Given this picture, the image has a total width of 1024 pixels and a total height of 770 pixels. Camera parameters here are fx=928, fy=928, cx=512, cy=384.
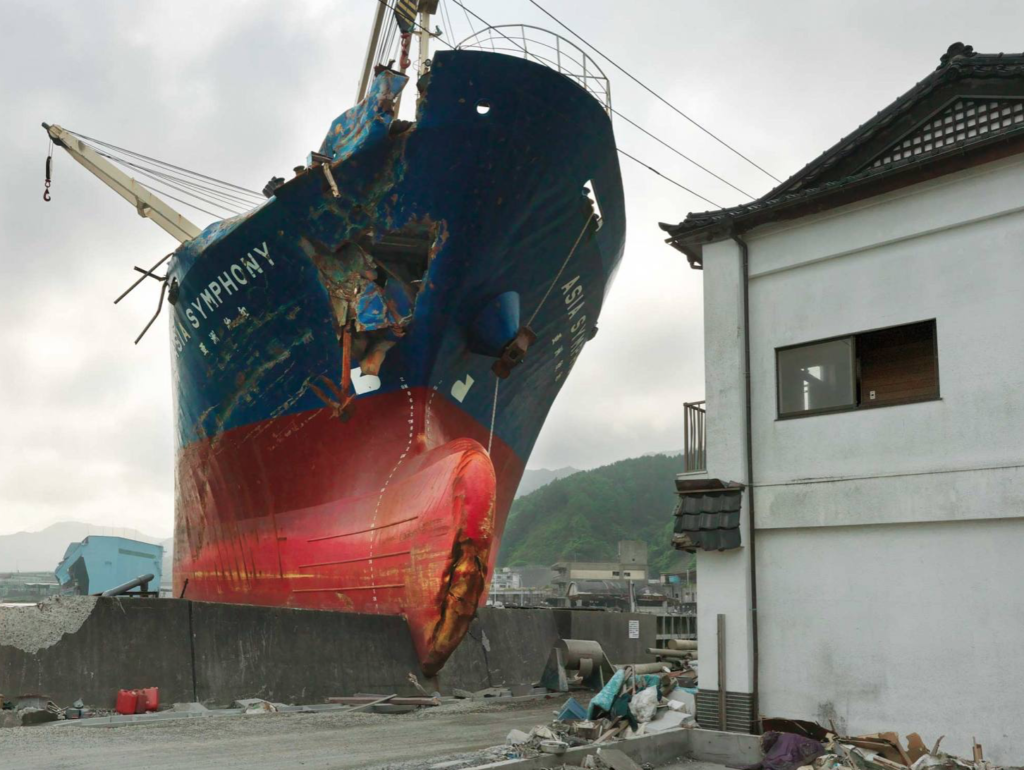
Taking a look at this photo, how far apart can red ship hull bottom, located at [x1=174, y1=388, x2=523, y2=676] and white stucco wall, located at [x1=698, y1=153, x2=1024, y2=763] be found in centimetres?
448

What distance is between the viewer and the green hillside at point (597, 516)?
10731 cm

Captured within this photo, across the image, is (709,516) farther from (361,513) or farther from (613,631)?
(613,631)

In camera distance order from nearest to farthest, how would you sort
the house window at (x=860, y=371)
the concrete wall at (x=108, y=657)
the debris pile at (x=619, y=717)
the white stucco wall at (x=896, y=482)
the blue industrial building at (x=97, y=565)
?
the white stucco wall at (x=896, y=482), the debris pile at (x=619, y=717), the house window at (x=860, y=371), the concrete wall at (x=108, y=657), the blue industrial building at (x=97, y=565)

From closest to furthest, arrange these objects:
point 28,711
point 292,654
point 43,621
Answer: point 28,711
point 43,621
point 292,654

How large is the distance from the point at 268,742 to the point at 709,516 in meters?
4.45

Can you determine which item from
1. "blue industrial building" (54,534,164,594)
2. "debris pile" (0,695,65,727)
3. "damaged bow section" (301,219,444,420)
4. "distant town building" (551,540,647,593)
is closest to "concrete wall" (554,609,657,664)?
"damaged bow section" (301,219,444,420)

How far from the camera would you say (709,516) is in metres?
8.76

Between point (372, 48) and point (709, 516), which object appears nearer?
point (709, 516)

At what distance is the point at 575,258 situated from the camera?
1650cm

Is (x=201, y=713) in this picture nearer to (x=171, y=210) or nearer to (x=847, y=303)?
(x=847, y=303)

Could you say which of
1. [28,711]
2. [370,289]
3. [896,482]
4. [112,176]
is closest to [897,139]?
[896,482]

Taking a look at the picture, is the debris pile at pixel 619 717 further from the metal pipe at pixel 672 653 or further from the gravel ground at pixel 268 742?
the metal pipe at pixel 672 653

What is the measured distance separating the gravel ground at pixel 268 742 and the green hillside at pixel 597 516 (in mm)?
92426

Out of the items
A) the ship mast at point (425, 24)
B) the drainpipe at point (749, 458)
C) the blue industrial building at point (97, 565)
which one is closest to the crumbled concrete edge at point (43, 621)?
the drainpipe at point (749, 458)
